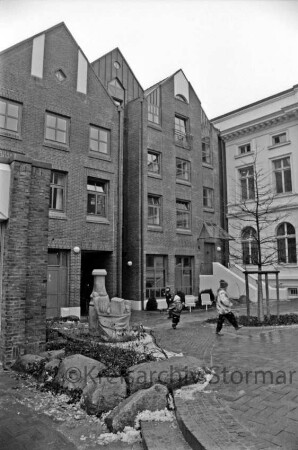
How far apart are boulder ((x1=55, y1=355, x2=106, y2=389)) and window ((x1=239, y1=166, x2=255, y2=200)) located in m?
23.6

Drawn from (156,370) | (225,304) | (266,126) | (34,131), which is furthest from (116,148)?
(156,370)

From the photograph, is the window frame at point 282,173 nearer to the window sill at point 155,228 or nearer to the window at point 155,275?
the window sill at point 155,228

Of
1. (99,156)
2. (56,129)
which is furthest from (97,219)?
(56,129)

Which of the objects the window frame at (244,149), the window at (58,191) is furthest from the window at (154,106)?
the window frame at (244,149)

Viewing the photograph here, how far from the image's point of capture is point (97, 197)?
18.6m

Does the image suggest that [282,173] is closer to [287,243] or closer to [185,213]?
[287,243]

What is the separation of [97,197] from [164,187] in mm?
5152

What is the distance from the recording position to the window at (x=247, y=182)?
2755 cm

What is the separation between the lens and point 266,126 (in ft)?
88.7

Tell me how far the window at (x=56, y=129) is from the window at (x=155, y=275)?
827 cm

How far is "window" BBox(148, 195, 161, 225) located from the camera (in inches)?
840

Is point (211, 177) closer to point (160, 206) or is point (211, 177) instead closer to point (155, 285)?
point (160, 206)

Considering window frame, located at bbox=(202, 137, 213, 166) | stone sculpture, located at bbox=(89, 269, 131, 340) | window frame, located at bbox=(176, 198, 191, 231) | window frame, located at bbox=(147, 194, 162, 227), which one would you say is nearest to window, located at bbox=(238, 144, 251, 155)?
window frame, located at bbox=(202, 137, 213, 166)

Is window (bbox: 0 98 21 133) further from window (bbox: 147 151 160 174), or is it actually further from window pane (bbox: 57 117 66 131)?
window (bbox: 147 151 160 174)
